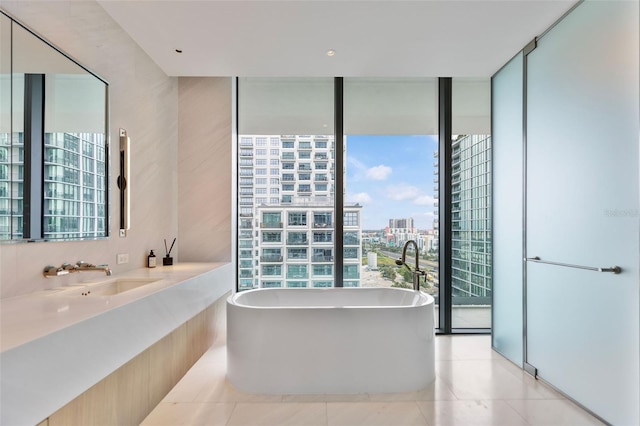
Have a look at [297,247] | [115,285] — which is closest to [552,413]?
[297,247]

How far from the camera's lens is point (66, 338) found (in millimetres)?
1228

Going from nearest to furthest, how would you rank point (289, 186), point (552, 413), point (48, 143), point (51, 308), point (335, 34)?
point (51, 308)
point (48, 143)
point (552, 413)
point (335, 34)
point (289, 186)

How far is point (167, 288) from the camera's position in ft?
6.73

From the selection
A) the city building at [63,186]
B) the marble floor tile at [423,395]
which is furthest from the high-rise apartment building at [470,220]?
the city building at [63,186]

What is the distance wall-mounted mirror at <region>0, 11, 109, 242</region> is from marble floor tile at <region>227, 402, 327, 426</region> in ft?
4.69

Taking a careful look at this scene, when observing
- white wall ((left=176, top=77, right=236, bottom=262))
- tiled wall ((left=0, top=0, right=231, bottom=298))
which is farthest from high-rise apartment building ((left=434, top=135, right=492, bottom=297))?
tiled wall ((left=0, top=0, right=231, bottom=298))

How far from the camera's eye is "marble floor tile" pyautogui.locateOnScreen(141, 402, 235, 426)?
2.00 meters

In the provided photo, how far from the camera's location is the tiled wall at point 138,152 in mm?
1814

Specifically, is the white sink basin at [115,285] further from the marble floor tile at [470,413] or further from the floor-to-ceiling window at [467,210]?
the floor-to-ceiling window at [467,210]

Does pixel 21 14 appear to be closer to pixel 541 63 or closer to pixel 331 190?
pixel 331 190

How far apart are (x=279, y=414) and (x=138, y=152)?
222cm

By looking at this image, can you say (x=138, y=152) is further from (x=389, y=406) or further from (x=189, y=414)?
(x=389, y=406)

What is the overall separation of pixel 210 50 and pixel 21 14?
48.6 inches

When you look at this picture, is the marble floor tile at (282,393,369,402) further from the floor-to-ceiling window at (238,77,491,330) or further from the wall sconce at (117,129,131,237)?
the wall sconce at (117,129,131,237)
